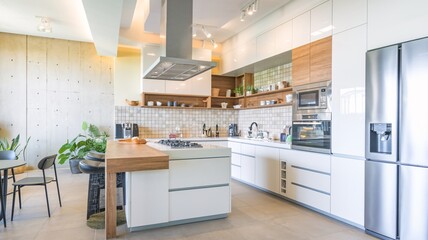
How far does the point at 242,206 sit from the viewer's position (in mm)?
3672

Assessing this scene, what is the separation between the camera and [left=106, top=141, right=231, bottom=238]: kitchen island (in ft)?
8.25

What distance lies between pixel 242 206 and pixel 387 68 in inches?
98.2

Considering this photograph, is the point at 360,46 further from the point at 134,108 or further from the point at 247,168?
the point at 134,108

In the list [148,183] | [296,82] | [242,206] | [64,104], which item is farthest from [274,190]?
[64,104]

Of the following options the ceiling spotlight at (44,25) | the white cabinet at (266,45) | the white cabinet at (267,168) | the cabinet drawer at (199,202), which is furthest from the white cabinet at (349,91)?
the ceiling spotlight at (44,25)

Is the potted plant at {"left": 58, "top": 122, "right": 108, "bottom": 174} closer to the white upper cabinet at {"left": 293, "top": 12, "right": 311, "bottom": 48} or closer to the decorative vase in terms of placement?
the decorative vase

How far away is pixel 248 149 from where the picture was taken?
4.80 m

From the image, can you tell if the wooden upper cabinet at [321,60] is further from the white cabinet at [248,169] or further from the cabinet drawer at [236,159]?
the cabinet drawer at [236,159]

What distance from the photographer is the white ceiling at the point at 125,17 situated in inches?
159

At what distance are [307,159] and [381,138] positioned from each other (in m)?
1.04

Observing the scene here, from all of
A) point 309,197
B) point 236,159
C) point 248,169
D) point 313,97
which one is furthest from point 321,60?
point 236,159

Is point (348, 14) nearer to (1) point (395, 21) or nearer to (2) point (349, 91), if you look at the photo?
(1) point (395, 21)

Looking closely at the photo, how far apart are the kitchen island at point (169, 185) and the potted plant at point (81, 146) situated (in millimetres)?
2828

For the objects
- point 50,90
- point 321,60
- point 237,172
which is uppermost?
point 321,60
